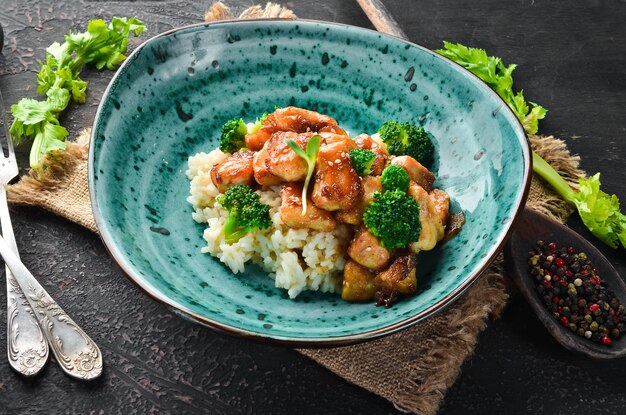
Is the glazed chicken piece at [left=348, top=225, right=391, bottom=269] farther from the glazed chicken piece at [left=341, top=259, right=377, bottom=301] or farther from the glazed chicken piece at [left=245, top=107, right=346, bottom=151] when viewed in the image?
the glazed chicken piece at [left=245, top=107, right=346, bottom=151]

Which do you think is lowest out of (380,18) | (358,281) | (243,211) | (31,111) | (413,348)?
(413,348)

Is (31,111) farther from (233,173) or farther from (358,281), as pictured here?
(358,281)

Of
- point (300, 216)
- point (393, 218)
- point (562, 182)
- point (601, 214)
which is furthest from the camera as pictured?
point (562, 182)

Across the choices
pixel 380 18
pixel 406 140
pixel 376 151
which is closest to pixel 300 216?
pixel 376 151

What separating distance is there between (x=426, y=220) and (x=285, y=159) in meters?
0.80

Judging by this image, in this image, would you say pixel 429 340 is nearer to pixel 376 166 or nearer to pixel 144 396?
pixel 376 166

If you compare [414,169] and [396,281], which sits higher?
[414,169]

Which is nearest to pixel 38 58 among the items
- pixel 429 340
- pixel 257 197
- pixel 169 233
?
pixel 169 233

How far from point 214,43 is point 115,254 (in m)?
1.72

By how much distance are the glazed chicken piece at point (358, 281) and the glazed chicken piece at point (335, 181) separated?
322 millimetres

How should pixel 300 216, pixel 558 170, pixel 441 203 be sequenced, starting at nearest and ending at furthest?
1. pixel 300 216
2. pixel 441 203
3. pixel 558 170

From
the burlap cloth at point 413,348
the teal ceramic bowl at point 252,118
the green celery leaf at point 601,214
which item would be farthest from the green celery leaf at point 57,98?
the green celery leaf at point 601,214

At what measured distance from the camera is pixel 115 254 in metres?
3.00

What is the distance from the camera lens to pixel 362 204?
326cm
